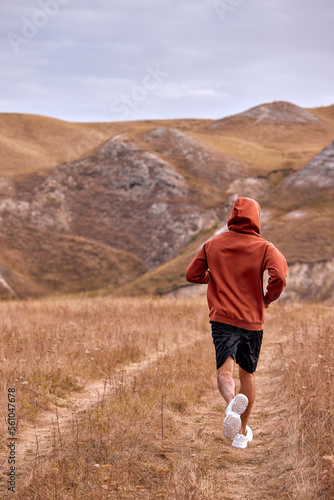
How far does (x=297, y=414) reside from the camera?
5121mm

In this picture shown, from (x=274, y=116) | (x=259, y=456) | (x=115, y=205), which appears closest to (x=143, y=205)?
(x=115, y=205)

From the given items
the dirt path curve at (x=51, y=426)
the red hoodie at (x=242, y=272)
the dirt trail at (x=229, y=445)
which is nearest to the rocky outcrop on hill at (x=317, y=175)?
the dirt trail at (x=229, y=445)

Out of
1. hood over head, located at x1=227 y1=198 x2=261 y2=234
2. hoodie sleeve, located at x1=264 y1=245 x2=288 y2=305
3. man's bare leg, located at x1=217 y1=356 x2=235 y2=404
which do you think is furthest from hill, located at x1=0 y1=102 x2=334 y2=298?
man's bare leg, located at x1=217 y1=356 x2=235 y2=404

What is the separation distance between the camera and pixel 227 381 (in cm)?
432

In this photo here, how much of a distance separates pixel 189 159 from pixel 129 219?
Answer: 7.88 m

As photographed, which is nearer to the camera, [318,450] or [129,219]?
[318,450]

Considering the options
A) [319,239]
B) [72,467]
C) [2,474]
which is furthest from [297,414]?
[319,239]

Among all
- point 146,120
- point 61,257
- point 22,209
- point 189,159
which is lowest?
point 61,257

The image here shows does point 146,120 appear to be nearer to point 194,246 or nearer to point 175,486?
point 194,246

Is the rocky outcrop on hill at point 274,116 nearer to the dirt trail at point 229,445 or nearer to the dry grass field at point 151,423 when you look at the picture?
the dry grass field at point 151,423

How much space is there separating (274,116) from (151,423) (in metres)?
54.4

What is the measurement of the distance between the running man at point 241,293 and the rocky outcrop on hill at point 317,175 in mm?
28209

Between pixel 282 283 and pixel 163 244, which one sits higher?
pixel 282 283

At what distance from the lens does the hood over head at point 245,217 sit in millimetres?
4715
